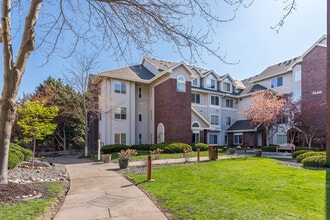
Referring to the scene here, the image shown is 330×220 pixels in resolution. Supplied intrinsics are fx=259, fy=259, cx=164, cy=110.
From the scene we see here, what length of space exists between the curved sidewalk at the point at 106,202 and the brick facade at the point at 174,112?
1790 centimetres

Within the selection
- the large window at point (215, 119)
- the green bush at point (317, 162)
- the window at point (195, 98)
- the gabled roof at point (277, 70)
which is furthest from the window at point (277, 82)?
the green bush at point (317, 162)

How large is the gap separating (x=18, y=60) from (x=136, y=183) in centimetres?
578

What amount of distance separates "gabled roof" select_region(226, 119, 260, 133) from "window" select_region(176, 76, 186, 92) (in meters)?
12.2

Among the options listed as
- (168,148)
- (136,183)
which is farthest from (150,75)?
(136,183)

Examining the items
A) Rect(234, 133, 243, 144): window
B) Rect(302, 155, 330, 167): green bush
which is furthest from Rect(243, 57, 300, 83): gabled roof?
Rect(302, 155, 330, 167): green bush

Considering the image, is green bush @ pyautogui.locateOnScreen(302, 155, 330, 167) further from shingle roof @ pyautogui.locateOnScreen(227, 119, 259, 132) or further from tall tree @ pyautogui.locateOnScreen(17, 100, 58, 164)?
shingle roof @ pyautogui.locateOnScreen(227, 119, 259, 132)

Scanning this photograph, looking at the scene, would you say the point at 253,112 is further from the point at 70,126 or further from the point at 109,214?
the point at 109,214

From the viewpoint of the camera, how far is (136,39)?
7.98m

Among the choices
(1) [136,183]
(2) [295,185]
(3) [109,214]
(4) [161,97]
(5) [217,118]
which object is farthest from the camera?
(5) [217,118]

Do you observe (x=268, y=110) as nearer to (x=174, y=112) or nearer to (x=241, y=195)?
(x=174, y=112)

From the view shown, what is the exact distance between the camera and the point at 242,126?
37656 mm

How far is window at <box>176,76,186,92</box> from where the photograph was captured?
28.7 meters

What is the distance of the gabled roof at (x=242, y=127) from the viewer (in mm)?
34994

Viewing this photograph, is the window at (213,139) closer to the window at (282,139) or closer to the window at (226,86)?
the window at (226,86)
